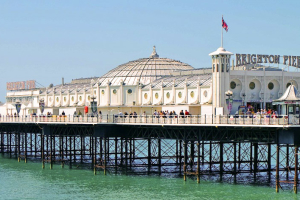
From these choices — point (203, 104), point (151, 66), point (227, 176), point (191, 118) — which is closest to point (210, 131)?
point (191, 118)

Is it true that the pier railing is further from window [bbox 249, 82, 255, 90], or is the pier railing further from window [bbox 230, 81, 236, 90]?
window [bbox 249, 82, 255, 90]

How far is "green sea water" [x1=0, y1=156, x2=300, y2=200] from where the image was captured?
58.0 m

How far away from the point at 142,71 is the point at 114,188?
1468 inches

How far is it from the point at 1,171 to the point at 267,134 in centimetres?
3460

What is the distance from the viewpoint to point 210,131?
62094mm

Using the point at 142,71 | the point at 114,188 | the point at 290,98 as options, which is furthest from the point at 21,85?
the point at 290,98

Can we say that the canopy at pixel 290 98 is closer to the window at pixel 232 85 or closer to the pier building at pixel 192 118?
the pier building at pixel 192 118

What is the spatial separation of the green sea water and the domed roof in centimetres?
2316

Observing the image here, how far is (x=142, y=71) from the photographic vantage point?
323 feet

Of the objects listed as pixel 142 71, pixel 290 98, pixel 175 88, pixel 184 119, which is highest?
pixel 142 71

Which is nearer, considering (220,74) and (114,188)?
(114,188)

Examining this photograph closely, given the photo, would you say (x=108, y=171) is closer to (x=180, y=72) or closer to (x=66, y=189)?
(x=66, y=189)

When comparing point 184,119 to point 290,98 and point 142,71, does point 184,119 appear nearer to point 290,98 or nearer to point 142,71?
point 290,98

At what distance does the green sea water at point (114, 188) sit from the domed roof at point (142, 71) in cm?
2316
